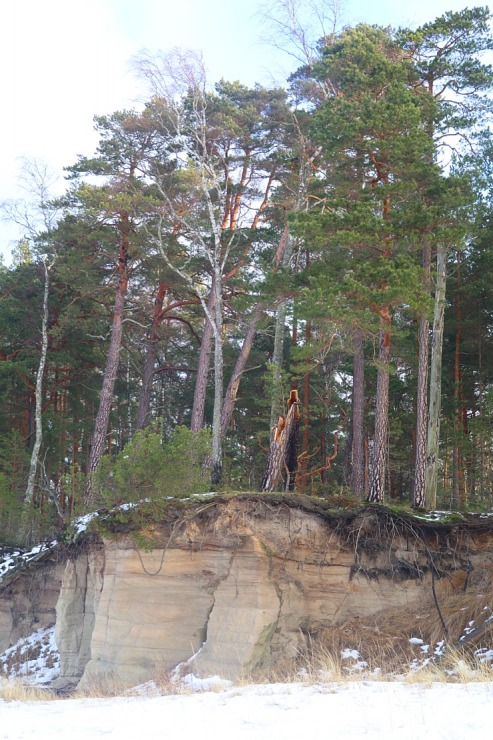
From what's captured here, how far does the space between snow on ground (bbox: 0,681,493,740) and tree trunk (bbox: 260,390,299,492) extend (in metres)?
7.16

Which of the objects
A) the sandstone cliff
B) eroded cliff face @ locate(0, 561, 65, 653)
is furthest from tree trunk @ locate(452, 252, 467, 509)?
eroded cliff face @ locate(0, 561, 65, 653)

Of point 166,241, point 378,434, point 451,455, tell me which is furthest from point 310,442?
point 378,434

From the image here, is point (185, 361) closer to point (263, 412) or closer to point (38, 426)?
point (263, 412)

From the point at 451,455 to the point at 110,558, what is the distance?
50.7 feet

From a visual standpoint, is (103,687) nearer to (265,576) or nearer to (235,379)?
(265,576)

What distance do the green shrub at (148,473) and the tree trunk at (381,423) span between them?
401 cm

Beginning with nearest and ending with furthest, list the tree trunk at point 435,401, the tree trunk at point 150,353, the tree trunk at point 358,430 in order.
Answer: the tree trunk at point 435,401 < the tree trunk at point 358,430 < the tree trunk at point 150,353

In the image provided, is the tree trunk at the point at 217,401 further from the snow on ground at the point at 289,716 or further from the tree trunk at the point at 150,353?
the snow on ground at the point at 289,716

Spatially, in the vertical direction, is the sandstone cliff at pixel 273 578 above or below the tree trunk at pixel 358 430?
below

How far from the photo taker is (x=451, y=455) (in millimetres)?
26453

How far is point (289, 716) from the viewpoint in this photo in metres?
7.61

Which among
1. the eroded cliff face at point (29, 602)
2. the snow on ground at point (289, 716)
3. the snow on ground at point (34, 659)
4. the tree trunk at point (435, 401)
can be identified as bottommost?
the snow on ground at point (34, 659)

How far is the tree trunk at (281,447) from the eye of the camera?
16781mm

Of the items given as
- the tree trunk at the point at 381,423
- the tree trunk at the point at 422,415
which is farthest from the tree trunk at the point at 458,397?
the tree trunk at the point at 381,423
